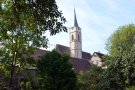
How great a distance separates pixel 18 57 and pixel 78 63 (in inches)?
1618

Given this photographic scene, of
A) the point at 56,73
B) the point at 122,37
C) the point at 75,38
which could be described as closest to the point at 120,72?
the point at 56,73

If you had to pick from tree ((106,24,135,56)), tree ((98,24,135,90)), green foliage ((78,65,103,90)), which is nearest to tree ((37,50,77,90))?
green foliage ((78,65,103,90))

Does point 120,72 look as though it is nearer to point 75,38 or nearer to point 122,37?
point 122,37

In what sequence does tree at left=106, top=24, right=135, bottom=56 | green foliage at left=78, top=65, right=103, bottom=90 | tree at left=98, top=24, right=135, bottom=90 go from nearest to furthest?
1. tree at left=98, top=24, right=135, bottom=90
2. green foliage at left=78, top=65, right=103, bottom=90
3. tree at left=106, top=24, right=135, bottom=56

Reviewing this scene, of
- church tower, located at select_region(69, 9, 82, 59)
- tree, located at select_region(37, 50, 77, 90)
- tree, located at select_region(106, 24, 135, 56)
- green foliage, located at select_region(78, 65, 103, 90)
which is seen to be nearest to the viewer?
green foliage, located at select_region(78, 65, 103, 90)

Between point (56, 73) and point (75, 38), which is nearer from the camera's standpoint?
point (56, 73)

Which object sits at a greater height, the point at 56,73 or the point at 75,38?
the point at 75,38

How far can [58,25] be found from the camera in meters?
9.97

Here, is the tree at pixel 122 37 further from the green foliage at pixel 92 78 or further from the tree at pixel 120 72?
the tree at pixel 120 72

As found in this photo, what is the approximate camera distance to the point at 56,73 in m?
33.6

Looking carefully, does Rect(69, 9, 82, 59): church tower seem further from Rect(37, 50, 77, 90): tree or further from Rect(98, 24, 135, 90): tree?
Rect(98, 24, 135, 90): tree

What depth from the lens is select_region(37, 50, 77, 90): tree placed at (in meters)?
33.1

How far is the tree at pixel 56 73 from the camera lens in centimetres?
3312

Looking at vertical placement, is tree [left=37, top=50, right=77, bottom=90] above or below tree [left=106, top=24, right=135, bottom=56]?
below
